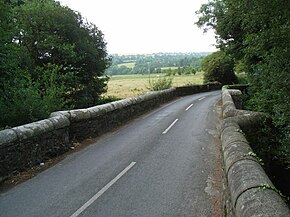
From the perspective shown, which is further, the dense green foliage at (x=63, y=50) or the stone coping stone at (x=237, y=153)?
the dense green foliage at (x=63, y=50)

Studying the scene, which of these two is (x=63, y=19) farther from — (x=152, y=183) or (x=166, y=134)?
(x=152, y=183)

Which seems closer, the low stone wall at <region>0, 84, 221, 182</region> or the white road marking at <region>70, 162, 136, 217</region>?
the white road marking at <region>70, 162, 136, 217</region>

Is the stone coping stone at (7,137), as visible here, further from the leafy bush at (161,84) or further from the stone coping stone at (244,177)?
the leafy bush at (161,84)

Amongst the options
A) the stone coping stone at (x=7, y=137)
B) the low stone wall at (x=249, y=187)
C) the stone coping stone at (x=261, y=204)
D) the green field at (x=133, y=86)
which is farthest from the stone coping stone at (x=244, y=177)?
the green field at (x=133, y=86)

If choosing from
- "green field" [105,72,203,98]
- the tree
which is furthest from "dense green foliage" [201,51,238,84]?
the tree

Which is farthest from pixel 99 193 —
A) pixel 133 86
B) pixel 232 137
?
pixel 133 86

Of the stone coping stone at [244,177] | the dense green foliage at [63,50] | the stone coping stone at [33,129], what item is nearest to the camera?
the stone coping stone at [244,177]

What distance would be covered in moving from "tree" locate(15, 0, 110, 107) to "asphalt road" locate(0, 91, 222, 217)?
13.3m

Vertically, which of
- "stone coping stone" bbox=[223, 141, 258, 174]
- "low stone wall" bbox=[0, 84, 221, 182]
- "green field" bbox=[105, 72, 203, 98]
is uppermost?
"stone coping stone" bbox=[223, 141, 258, 174]

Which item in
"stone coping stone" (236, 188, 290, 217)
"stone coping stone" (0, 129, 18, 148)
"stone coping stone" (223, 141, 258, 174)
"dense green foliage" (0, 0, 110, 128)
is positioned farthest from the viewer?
"dense green foliage" (0, 0, 110, 128)

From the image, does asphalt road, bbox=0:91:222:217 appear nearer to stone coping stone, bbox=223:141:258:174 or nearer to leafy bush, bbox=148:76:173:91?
stone coping stone, bbox=223:141:258:174

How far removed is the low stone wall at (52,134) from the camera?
23.3 ft

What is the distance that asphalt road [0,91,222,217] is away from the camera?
5434 mm

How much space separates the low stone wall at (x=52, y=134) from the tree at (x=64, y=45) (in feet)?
30.2
